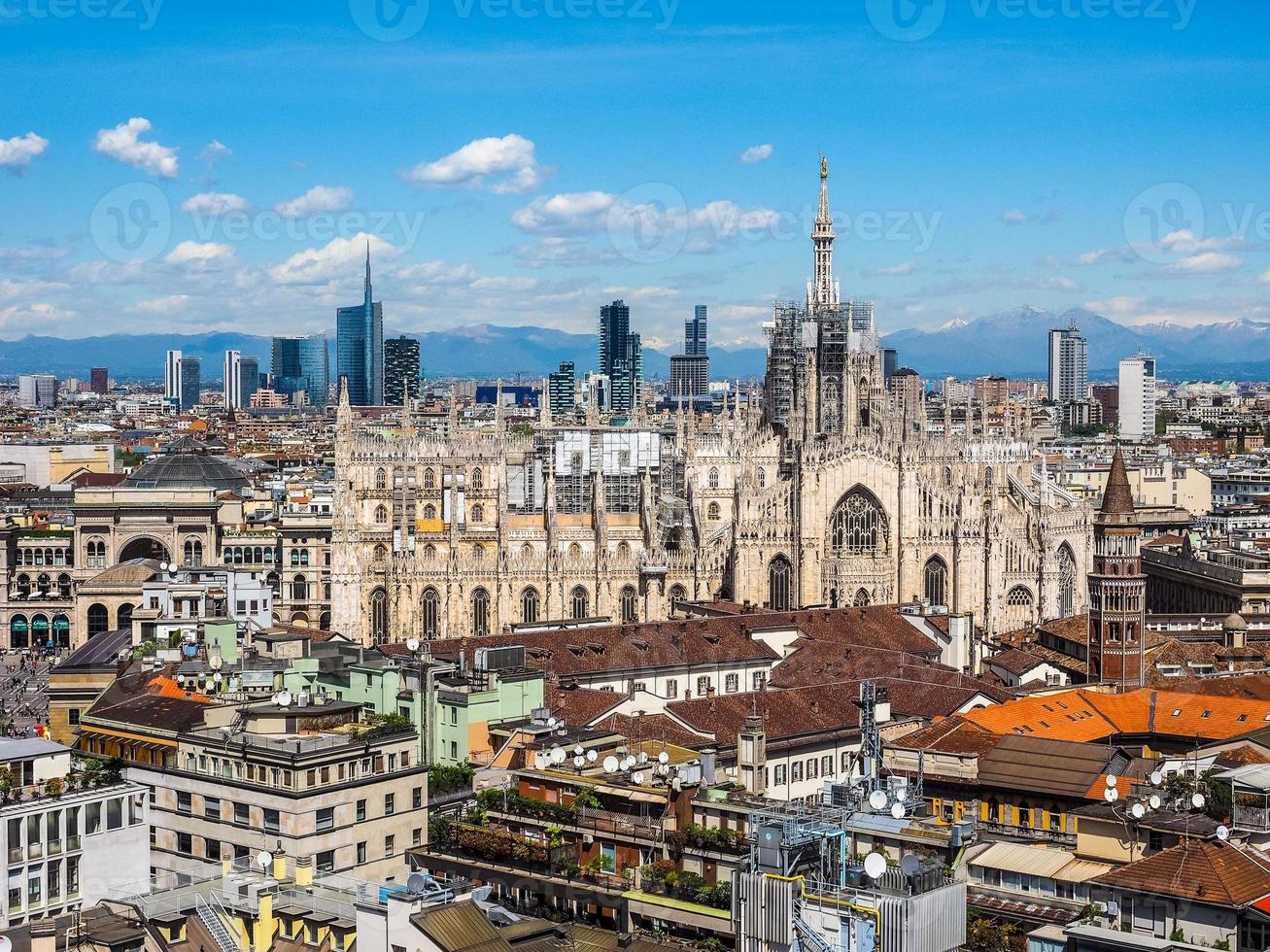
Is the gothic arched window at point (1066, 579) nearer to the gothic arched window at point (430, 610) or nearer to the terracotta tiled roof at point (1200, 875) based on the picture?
the gothic arched window at point (430, 610)

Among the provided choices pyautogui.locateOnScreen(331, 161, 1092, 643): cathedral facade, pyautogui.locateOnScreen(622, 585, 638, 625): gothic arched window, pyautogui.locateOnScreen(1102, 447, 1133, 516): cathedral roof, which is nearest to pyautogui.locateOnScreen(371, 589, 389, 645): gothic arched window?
pyautogui.locateOnScreen(331, 161, 1092, 643): cathedral facade

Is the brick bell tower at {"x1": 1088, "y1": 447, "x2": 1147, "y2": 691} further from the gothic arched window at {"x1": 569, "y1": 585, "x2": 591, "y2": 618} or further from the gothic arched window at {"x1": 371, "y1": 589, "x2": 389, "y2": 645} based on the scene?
the gothic arched window at {"x1": 371, "y1": 589, "x2": 389, "y2": 645}

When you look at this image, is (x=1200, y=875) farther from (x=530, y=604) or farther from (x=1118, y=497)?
(x=530, y=604)

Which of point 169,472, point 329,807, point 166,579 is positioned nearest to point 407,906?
point 329,807

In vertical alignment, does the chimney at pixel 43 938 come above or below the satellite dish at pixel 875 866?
below

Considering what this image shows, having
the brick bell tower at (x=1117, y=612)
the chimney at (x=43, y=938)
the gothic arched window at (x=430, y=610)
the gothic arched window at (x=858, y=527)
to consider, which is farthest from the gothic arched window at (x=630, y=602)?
the chimney at (x=43, y=938)

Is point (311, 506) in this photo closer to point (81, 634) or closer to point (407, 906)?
point (81, 634)
